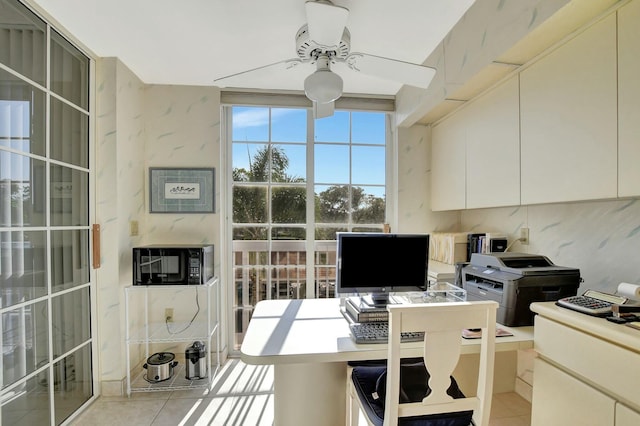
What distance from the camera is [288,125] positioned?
2959 millimetres

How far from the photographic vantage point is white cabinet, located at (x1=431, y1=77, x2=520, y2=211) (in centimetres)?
181

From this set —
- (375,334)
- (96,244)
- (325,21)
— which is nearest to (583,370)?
(375,334)

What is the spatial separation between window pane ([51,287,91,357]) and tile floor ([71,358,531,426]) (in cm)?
53

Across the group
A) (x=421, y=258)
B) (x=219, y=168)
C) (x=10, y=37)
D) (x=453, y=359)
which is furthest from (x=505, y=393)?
(x=10, y=37)

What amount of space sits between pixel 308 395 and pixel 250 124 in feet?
7.79

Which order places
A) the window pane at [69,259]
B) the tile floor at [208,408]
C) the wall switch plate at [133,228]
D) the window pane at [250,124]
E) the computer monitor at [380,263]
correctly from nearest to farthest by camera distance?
1. the computer monitor at [380,263]
2. the window pane at [69,259]
3. the tile floor at [208,408]
4. the wall switch plate at [133,228]
5. the window pane at [250,124]

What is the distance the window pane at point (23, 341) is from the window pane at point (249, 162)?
1.72 m

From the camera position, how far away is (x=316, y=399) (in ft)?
5.07

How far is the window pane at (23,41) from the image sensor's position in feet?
5.10

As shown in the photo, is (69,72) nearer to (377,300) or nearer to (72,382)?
(72,382)

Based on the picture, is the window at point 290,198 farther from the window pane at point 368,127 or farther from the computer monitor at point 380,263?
the computer monitor at point 380,263

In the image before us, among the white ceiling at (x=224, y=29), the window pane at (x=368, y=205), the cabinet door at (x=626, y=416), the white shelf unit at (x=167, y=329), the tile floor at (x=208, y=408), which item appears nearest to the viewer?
the cabinet door at (x=626, y=416)

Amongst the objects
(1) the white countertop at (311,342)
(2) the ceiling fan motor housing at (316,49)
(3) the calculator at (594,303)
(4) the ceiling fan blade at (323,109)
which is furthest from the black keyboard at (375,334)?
(2) the ceiling fan motor housing at (316,49)

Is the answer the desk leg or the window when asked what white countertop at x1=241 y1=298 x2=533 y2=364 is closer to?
the desk leg
